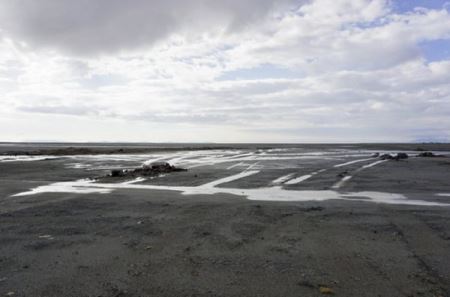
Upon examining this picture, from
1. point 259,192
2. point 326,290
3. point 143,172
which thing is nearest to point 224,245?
point 326,290

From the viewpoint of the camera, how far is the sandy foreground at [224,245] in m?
5.13

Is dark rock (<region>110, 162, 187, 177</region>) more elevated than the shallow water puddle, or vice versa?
dark rock (<region>110, 162, 187, 177</region>)

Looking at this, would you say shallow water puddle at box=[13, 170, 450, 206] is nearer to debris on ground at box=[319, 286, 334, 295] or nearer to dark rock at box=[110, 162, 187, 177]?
dark rock at box=[110, 162, 187, 177]

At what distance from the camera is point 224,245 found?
6.92 m

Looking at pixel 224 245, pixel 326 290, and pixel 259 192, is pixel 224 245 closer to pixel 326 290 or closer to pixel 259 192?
pixel 326 290

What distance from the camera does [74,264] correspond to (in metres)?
5.98

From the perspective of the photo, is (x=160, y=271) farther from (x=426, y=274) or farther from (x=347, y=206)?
(x=347, y=206)

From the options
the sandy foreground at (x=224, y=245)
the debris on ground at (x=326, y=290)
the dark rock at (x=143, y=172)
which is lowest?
the debris on ground at (x=326, y=290)

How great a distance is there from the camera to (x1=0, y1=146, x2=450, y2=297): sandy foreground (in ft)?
16.8

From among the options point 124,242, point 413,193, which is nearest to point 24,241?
point 124,242

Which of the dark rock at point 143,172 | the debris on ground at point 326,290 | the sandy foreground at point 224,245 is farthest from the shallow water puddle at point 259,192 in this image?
the debris on ground at point 326,290

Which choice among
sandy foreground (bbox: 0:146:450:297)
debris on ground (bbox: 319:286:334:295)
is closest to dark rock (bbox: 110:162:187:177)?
sandy foreground (bbox: 0:146:450:297)

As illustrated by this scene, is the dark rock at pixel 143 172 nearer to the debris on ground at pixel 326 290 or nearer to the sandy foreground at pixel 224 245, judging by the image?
the sandy foreground at pixel 224 245

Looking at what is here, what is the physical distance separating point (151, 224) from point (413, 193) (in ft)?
30.1
